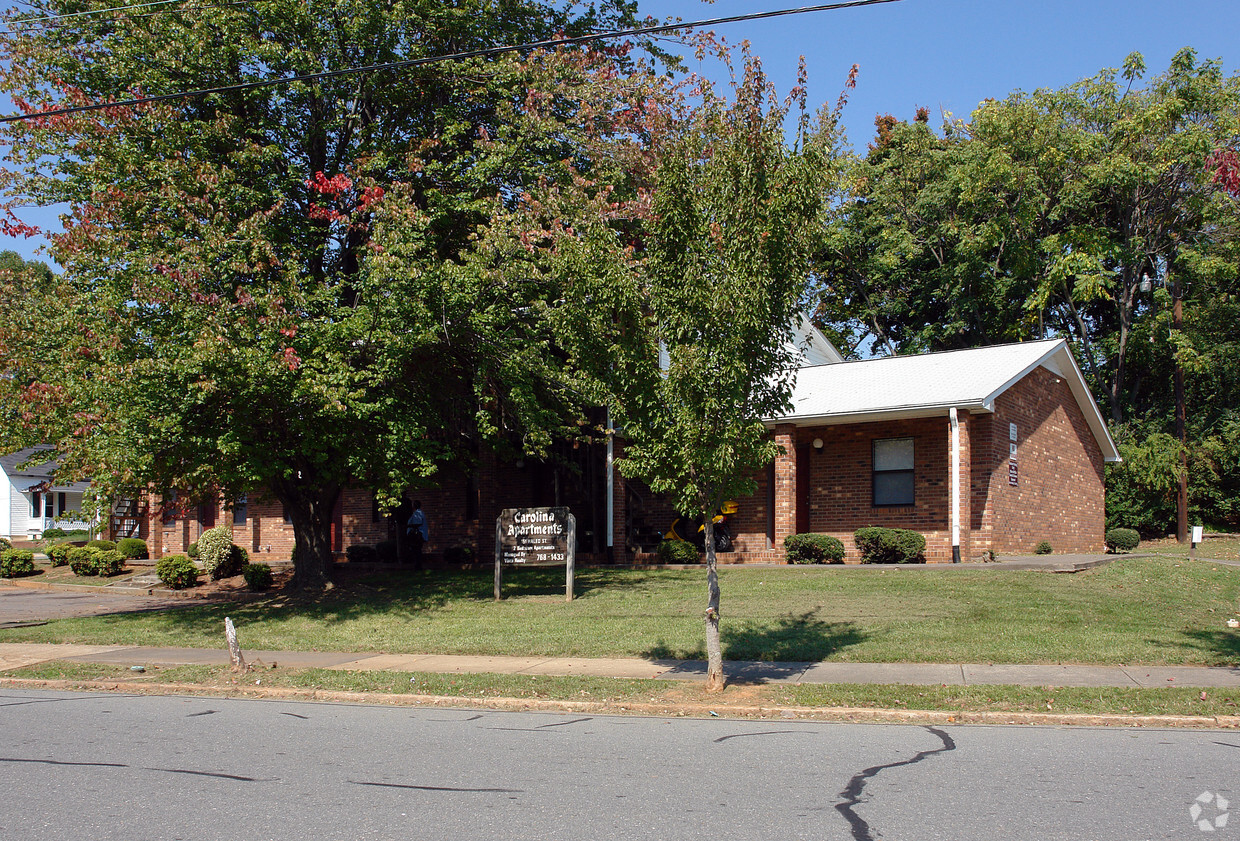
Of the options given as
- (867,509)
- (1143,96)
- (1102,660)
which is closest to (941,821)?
(1102,660)

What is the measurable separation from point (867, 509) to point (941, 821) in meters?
15.9

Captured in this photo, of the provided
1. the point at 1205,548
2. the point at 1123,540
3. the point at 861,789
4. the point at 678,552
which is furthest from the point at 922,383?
the point at 861,789

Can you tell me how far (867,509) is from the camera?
20.9 meters

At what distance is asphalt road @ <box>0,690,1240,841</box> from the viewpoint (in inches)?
213

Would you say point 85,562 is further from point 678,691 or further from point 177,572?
point 678,691

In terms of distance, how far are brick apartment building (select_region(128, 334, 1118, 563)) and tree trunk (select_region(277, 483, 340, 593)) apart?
1.03m

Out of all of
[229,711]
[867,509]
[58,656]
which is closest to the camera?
[229,711]

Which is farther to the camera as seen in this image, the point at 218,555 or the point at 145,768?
the point at 218,555

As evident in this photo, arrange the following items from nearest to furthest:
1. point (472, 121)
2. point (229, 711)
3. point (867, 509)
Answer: point (229, 711) < point (472, 121) < point (867, 509)

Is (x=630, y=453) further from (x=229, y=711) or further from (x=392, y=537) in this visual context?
(x=392, y=537)

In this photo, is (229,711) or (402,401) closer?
(229,711)

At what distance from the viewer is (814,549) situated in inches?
762

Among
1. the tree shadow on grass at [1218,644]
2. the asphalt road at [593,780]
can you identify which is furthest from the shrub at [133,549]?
the tree shadow on grass at [1218,644]

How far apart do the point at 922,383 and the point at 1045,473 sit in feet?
14.3
